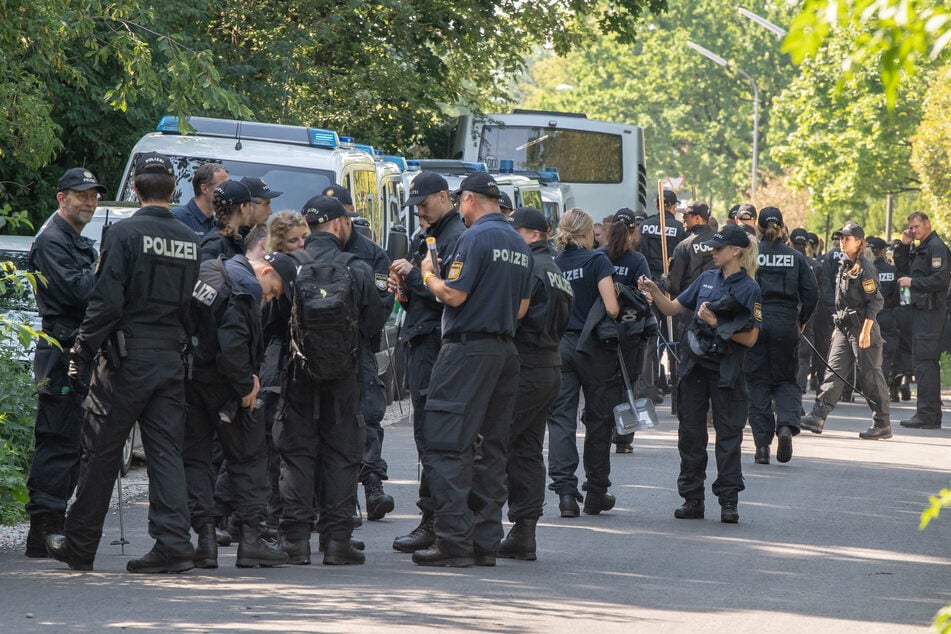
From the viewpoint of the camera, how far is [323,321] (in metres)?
7.61

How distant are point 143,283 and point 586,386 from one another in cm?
363

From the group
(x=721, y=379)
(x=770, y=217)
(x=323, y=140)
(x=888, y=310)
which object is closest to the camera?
(x=721, y=379)

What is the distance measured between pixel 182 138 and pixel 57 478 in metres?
→ 6.37

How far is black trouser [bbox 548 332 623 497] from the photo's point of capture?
9.75m

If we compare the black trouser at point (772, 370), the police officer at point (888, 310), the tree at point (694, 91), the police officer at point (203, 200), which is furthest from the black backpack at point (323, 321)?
the tree at point (694, 91)

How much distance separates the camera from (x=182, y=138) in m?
13.7

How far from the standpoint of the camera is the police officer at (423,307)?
8.34 metres

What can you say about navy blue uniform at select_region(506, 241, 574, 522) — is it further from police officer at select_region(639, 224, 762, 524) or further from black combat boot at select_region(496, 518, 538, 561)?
police officer at select_region(639, 224, 762, 524)

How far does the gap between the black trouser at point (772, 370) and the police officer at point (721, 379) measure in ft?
8.22

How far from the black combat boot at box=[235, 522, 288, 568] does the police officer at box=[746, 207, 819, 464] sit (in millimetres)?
5920

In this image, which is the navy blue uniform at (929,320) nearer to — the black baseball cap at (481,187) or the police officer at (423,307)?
the police officer at (423,307)

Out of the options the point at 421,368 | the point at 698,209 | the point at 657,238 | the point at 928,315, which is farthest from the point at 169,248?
the point at 928,315

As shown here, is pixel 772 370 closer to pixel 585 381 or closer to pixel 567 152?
pixel 585 381

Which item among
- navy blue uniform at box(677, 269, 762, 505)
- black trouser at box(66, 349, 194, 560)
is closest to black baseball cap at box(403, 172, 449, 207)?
black trouser at box(66, 349, 194, 560)
